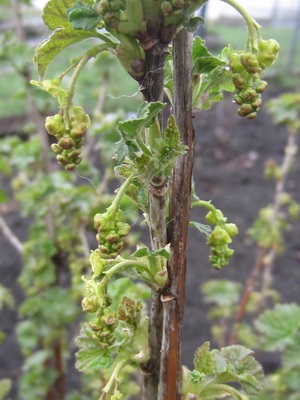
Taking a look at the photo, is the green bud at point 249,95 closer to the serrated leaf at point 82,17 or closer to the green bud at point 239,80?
the green bud at point 239,80

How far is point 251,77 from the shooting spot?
1.83 ft

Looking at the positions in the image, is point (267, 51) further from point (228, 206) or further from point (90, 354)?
point (228, 206)

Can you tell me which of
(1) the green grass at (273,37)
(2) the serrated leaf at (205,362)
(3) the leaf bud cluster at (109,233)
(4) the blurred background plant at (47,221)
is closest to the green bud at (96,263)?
(3) the leaf bud cluster at (109,233)

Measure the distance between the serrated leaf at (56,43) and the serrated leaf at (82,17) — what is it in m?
0.05

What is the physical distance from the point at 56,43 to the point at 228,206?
337cm

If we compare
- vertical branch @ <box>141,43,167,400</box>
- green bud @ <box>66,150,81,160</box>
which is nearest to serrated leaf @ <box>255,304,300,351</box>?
vertical branch @ <box>141,43,167,400</box>

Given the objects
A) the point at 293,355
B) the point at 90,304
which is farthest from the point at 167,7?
the point at 293,355

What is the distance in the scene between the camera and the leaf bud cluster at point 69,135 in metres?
0.56

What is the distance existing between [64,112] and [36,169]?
1.73 m

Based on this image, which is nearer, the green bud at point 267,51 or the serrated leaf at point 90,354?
the green bud at point 267,51

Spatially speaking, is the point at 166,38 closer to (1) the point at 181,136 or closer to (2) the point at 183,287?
(1) the point at 181,136

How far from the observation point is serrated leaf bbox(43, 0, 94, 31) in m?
0.58

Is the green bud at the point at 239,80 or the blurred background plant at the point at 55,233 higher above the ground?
the blurred background plant at the point at 55,233

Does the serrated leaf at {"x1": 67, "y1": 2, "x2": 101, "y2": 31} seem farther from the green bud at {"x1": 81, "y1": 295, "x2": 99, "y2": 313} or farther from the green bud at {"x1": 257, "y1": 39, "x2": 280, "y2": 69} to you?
the green bud at {"x1": 81, "y1": 295, "x2": 99, "y2": 313}
